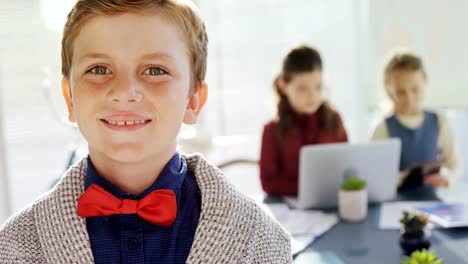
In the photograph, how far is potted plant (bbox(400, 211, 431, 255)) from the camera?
5.52 ft

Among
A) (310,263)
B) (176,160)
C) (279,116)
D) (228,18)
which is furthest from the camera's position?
(228,18)

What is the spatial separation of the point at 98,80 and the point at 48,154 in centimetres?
238

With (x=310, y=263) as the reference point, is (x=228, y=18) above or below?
above

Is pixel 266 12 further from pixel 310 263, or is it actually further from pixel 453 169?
pixel 310 263

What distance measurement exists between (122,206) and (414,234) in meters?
0.97

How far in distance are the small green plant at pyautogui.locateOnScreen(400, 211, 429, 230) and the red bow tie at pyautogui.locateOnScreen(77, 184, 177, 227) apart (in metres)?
0.88

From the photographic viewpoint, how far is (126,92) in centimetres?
102

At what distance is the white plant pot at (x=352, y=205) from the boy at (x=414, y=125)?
991mm

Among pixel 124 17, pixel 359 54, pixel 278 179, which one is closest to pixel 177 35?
pixel 124 17

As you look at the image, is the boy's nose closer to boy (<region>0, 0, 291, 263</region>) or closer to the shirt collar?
boy (<region>0, 0, 291, 263</region>)

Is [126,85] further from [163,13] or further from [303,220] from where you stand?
[303,220]

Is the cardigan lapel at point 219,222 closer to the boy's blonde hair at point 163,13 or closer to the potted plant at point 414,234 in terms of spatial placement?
the boy's blonde hair at point 163,13

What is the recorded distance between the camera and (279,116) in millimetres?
2869

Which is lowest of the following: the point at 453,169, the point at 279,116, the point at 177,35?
the point at 453,169
